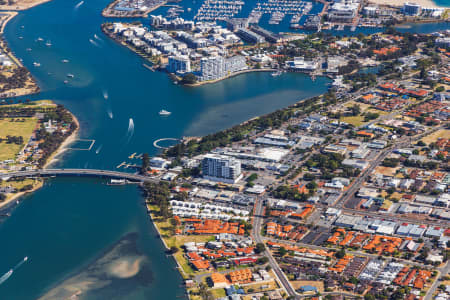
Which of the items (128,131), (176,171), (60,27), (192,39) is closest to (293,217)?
(176,171)

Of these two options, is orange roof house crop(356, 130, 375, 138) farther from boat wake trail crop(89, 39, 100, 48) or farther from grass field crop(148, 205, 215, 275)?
boat wake trail crop(89, 39, 100, 48)

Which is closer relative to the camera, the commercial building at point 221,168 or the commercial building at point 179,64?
the commercial building at point 221,168

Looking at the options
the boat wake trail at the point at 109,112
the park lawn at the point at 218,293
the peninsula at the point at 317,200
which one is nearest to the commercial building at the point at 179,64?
the boat wake trail at the point at 109,112

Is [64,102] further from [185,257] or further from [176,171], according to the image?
[185,257]

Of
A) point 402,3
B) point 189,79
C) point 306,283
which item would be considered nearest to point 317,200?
point 306,283

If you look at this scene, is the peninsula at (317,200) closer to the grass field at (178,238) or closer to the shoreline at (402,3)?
the grass field at (178,238)

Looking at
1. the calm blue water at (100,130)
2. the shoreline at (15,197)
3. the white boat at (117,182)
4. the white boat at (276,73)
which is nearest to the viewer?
the calm blue water at (100,130)

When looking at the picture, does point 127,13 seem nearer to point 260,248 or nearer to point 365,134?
point 365,134
